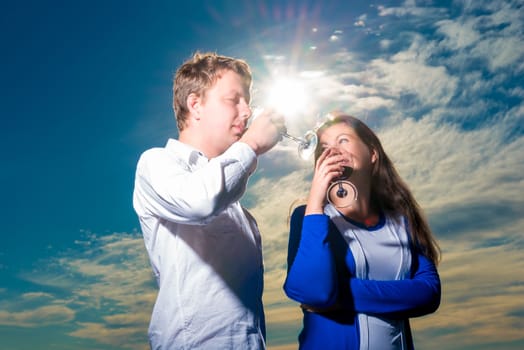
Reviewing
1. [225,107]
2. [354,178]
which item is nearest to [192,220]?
[225,107]

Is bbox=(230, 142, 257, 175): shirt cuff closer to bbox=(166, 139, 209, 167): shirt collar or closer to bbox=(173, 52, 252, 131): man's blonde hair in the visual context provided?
bbox=(166, 139, 209, 167): shirt collar

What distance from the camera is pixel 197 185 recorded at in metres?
1.91

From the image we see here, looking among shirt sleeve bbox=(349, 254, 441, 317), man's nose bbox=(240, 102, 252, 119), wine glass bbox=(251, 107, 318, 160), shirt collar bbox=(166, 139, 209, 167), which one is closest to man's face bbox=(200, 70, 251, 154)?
man's nose bbox=(240, 102, 252, 119)

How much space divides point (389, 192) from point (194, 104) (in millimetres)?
1167

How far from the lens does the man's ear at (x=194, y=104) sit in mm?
2678

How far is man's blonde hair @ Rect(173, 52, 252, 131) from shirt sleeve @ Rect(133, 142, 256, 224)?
672mm

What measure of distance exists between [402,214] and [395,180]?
202 mm

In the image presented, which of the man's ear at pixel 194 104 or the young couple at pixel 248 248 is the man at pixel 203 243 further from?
the man's ear at pixel 194 104

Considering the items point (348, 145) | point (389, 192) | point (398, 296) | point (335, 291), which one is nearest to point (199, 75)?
point (348, 145)

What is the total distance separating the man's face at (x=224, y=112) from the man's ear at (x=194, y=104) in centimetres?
3

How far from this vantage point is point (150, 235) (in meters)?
2.34

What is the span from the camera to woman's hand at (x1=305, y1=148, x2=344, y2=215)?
2293 mm

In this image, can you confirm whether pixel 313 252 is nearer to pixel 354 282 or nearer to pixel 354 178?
pixel 354 282

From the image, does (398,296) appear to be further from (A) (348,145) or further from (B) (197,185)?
(B) (197,185)
